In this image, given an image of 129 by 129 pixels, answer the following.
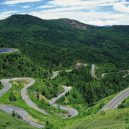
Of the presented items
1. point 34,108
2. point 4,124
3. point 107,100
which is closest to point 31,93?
point 34,108

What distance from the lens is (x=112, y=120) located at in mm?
84438

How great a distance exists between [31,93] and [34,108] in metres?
32.2

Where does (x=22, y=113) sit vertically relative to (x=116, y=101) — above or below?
below

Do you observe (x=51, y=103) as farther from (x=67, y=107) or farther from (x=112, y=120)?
(x=112, y=120)

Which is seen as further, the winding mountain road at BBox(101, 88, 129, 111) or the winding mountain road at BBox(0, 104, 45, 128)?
the winding mountain road at BBox(101, 88, 129, 111)

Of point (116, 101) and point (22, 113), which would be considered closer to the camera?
point (22, 113)

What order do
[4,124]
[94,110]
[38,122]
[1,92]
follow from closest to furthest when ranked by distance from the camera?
[4,124] → [38,122] → [94,110] → [1,92]

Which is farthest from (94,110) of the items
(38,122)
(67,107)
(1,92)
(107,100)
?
(1,92)

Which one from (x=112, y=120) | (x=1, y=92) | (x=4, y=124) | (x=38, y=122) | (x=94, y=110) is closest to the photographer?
(x=112, y=120)

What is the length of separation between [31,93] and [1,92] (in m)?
15.8

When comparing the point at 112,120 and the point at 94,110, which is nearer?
the point at 112,120

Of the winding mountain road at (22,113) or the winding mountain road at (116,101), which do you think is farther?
the winding mountain road at (116,101)

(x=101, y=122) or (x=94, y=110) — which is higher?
(x=101, y=122)

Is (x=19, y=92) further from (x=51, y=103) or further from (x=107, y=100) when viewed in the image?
(x=107, y=100)
